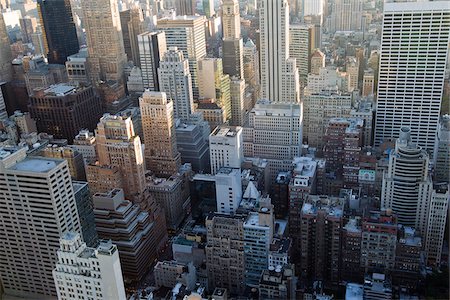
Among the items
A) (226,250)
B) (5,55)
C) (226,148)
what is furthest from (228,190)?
(5,55)

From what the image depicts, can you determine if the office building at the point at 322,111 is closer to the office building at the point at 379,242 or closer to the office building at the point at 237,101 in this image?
the office building at the point at 237,101

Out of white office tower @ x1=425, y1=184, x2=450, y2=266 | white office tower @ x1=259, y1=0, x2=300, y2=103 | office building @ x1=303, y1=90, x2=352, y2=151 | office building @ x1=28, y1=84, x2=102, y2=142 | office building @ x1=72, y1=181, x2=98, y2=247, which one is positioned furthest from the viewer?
white office tower @ x1=259, y1=0, x2=300, y2=103

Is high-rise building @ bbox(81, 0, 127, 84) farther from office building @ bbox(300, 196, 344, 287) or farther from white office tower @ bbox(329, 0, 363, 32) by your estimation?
office building @ bbox(300, 196, 344, 287)

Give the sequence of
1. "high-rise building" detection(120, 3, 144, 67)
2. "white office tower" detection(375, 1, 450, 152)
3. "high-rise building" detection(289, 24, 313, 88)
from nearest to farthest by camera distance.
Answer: "white office tower" detection(375, 1, 450, 152) → "high-rise building" detection(289, 24, 313, 88) → "high-rise building" detection(120, 3, 144, 67)

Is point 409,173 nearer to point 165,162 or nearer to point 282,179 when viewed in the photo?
point 282,179

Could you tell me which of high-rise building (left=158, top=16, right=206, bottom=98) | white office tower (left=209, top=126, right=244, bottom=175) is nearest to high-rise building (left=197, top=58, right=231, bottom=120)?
high-rise building (left=158, top=16, right=206, bottom=98)

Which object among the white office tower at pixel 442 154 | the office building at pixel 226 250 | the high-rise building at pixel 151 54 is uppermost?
the high-rise building at pixel 151 54

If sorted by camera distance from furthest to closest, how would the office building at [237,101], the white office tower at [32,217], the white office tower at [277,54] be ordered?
the office building at [237,101] < the white office tower at [277,54] < the white office tower at [32,217]

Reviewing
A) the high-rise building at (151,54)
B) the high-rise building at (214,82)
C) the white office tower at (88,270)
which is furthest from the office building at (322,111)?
the white office tower at (88,270)
